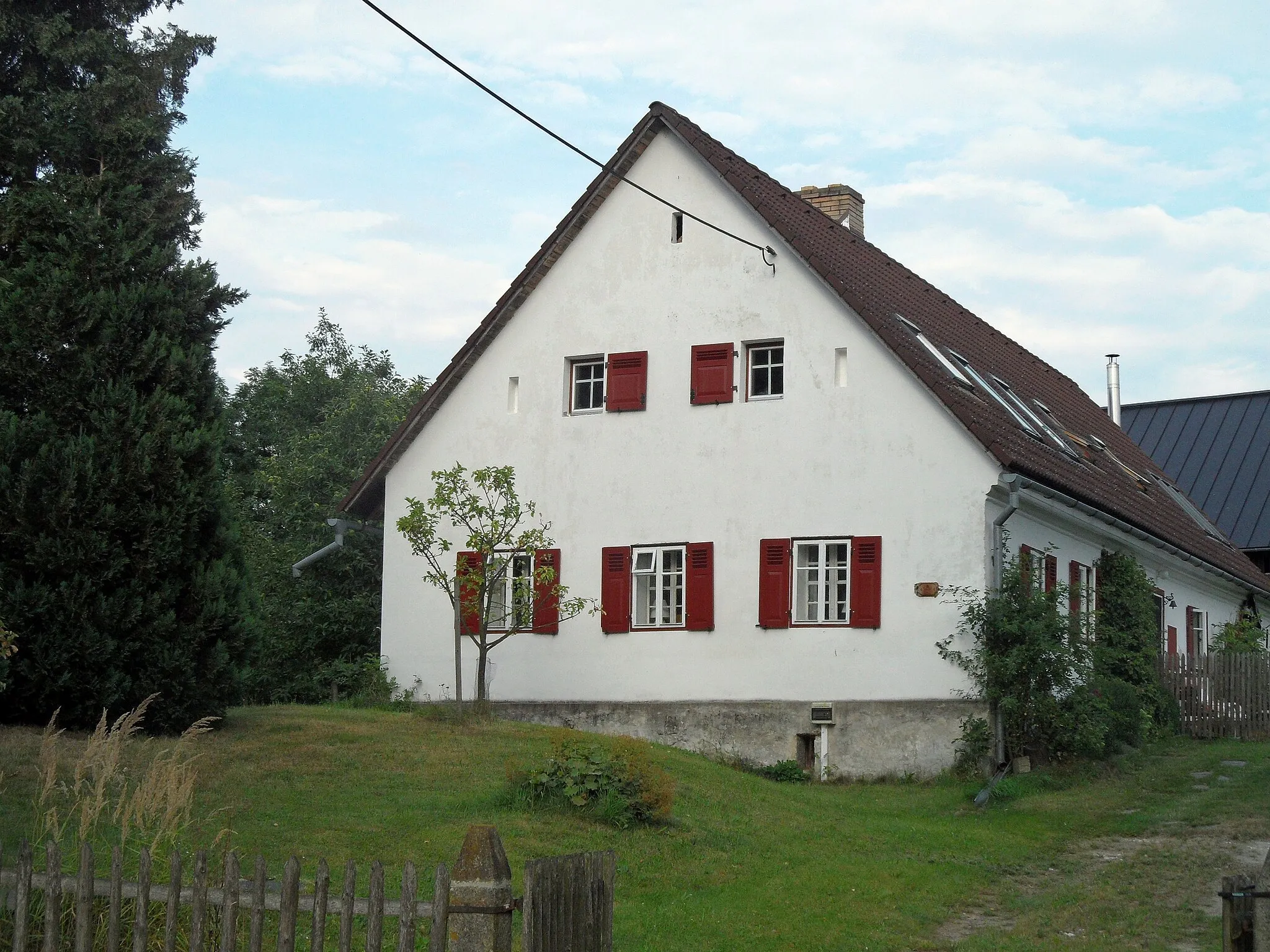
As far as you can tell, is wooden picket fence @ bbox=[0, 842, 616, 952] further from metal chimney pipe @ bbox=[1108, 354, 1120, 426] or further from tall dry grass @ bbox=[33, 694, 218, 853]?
metal chimney pipe @ bbox=[1108, 354, 1120, 426]

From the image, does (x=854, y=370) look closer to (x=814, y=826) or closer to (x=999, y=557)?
(x=999, y=557)

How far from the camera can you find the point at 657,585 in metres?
21.9

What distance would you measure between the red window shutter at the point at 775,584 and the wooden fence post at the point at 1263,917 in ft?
44.3

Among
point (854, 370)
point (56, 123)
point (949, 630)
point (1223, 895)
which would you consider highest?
point (56, 123)

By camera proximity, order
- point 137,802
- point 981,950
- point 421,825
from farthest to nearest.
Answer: point 421,825, point 981,950, point 137,802

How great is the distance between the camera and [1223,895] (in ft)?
23.7

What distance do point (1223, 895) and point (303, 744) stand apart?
11.1 metres

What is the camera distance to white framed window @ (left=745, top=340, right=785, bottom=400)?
21.4 meters

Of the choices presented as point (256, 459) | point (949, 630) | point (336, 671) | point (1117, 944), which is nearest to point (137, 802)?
point (1117, 944)

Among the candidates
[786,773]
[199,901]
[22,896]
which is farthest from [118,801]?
[786,773]

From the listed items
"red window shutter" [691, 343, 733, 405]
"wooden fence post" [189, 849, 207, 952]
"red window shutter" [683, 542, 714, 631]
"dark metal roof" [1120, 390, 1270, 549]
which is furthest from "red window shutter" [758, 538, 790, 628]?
"dark metal roof" [1120, 390, 1270, 549]

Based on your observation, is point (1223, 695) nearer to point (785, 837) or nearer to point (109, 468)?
point (785, 837)

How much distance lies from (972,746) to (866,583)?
247 centimetres

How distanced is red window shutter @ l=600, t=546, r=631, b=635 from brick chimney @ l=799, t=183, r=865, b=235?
9665 millimetres
